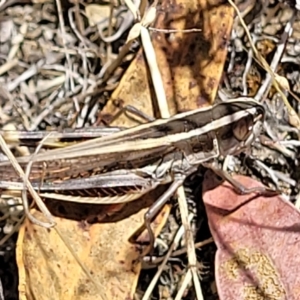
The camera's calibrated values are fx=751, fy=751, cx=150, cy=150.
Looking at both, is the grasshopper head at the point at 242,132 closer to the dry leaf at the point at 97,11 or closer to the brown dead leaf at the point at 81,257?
the brown dead leaf at the point at 81,257

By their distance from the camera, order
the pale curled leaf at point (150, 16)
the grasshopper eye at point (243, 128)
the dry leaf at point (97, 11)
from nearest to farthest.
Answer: the pale curled leaf at point (150, 16)
the grasshopper eye at point (243, 128)
the dry leaf at point (97, 11)

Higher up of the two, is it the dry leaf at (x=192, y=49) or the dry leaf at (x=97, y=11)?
the dry leaf at (x=97, y=11)

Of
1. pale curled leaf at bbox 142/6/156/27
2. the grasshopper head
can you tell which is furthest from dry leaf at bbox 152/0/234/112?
pale curled leaf at bbox 142/6/156/27

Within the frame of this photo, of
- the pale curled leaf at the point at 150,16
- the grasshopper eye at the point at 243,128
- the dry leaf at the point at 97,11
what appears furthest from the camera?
the dry leaf at the point at 97,11

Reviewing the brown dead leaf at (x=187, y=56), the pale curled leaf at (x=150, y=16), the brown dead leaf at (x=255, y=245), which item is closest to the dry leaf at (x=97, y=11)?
the brown dead leaf at (x=187, y=56)

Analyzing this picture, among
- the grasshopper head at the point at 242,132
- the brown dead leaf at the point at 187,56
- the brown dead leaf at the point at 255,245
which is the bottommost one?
the brown dead leaf at the point at 255,245

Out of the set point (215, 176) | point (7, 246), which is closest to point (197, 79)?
point (215, 176)

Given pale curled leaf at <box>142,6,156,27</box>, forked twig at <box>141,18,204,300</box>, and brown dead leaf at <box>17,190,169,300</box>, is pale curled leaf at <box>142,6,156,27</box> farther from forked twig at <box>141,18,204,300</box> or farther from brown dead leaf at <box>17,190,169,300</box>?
brown dead leaf at <box>17,190,169,300</box>
